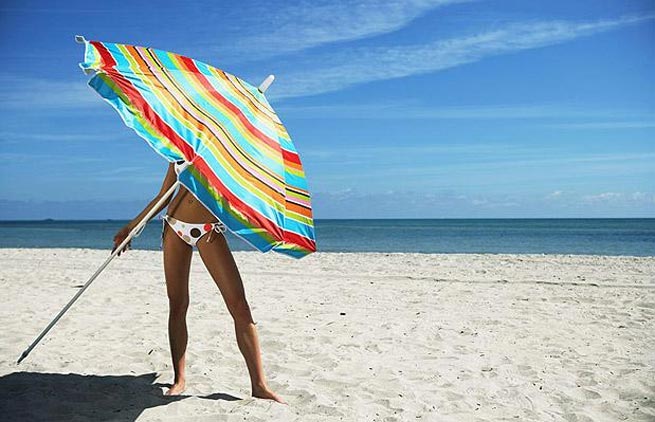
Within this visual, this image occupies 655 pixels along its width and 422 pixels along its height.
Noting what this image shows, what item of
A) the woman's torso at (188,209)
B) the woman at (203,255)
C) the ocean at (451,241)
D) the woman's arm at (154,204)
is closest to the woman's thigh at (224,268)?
the woman at (203,255)

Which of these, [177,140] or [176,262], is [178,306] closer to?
[176,262]

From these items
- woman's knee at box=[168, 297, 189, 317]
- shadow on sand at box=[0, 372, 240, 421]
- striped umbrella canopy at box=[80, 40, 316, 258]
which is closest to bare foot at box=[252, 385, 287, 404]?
shadow on sand at box=[0, 372, 240, 421]

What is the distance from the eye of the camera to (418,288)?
9.00 m

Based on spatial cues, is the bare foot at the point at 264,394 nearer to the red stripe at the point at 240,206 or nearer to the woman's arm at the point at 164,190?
the red stripe at the point at 240,206

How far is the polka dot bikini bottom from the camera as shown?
359 centimetres

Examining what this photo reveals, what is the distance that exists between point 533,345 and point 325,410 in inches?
94.2

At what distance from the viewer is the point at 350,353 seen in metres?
5.04

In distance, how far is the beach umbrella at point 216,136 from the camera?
3006mm

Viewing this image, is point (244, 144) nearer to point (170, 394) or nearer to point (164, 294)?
point (170, 394)

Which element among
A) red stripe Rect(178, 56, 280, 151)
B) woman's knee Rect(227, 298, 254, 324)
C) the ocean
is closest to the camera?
red stripe Rect(178, 56, 280, 151)

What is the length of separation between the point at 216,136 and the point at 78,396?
1911 millimetres

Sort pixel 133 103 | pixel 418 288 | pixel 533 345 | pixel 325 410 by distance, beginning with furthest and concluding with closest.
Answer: pixel 418 288 → pixel 533 345 → pixel 325 410 → pixel 133 103

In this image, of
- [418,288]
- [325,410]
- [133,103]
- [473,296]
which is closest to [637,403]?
[325,410]

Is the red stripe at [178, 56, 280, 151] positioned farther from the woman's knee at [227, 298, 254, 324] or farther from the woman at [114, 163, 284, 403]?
the woman's knee at [227, 298, 254, 324]
